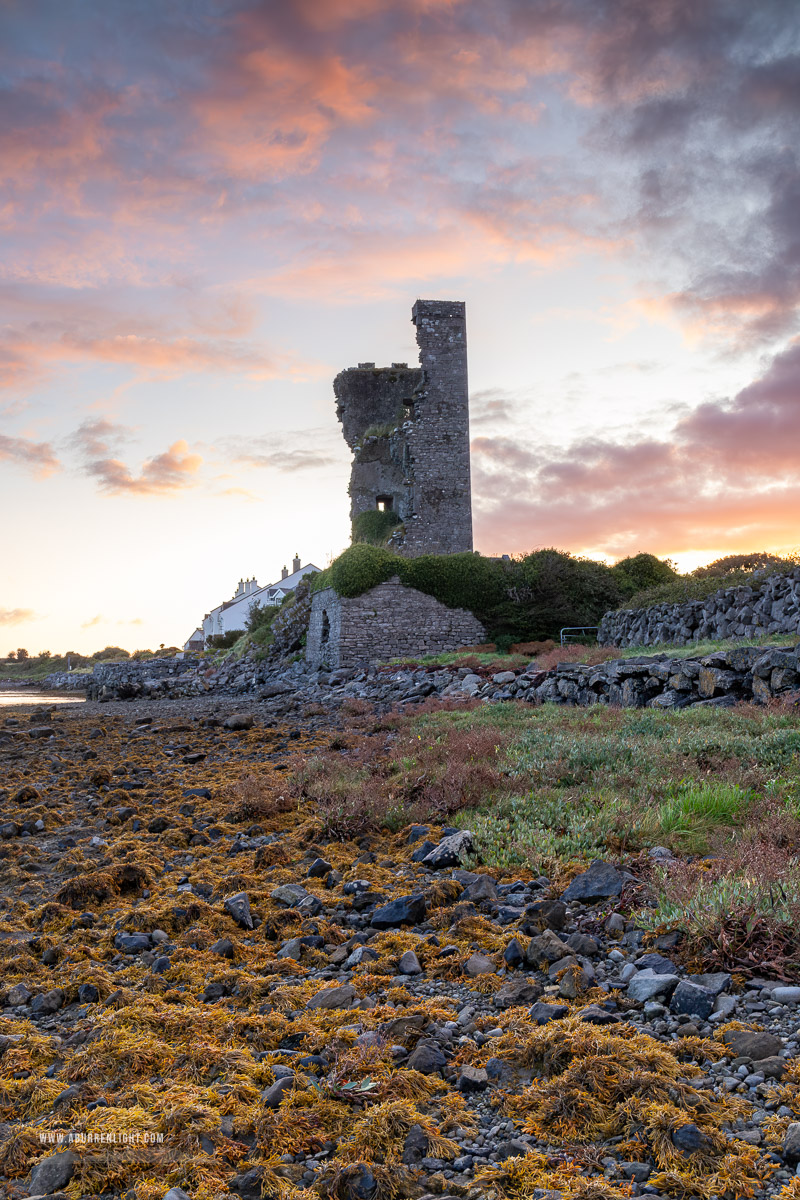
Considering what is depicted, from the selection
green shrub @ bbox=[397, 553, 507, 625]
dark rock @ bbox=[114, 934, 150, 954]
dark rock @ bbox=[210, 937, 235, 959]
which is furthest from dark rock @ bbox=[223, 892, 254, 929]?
green shrub @ bbox=[397, 553, 507, 625]

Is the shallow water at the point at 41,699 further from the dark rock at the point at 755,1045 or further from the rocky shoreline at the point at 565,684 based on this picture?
the dark rock at the point at 755,1045

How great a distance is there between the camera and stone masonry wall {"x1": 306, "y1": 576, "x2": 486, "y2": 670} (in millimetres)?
28906

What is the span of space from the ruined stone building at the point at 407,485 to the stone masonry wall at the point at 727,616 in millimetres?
9698

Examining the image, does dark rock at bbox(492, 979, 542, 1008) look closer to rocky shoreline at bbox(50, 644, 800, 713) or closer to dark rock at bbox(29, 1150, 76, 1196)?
dark rock at bbox(29, 1150, 76, 1196)

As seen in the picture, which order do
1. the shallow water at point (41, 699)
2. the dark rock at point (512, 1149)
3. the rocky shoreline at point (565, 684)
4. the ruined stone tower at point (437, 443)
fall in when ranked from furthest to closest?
the ruined stone tower at point (437, 443), the shallow water at point (41, 699), the rocky shoreline at point (565, 684), the dark rock at point (512, 1149)

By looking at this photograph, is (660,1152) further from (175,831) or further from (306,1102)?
(175,831)

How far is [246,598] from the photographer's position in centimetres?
7556


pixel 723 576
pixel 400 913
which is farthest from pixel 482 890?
pixel 723 576

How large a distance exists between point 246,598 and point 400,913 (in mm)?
72212

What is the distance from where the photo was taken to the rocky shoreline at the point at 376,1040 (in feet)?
8.61

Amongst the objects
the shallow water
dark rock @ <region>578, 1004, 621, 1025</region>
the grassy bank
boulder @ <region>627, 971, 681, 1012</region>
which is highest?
the grassy bank

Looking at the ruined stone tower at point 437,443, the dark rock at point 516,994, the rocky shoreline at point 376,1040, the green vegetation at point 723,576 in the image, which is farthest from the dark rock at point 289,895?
the ruined stone tower at point 437,443

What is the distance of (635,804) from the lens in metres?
6.74

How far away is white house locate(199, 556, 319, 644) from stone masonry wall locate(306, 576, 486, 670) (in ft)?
123
